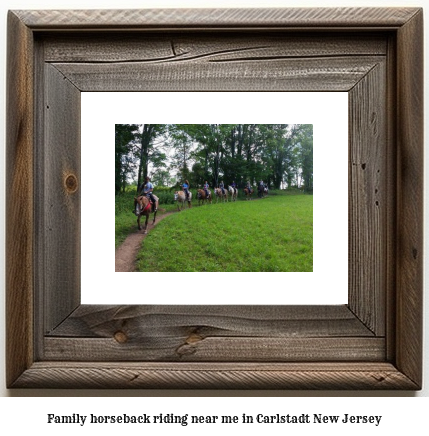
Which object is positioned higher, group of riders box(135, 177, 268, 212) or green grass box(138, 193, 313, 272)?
group of riders box(135, 177, 268, 212)

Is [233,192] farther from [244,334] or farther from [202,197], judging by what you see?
[244,334]

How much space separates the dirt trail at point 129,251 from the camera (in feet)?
1.78

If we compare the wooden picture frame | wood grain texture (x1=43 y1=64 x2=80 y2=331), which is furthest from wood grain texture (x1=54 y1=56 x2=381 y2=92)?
wood grain texture (x1=43 y1=64 x2=80 y2=331)

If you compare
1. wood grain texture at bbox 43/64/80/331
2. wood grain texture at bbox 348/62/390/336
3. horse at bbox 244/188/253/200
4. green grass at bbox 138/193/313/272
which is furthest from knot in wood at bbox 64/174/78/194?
wood grain texture at bbox 348/62/390/336

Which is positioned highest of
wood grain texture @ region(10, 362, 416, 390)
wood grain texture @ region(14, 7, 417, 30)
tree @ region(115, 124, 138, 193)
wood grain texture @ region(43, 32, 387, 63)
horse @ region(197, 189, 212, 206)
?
wood grain texture @ region(14, 7, 417, 30)

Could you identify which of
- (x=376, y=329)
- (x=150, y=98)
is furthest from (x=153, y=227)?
(x=376, y=329)

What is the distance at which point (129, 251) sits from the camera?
0.54 metres

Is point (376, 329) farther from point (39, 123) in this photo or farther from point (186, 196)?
point (39, 123)

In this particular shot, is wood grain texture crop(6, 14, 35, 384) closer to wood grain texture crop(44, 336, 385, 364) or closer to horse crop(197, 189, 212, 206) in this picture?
wood grain texture crop(44, 336, 385, 364)

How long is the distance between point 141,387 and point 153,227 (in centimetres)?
21

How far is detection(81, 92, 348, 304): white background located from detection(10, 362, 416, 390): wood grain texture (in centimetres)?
9

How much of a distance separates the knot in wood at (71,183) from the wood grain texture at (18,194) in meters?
0.04

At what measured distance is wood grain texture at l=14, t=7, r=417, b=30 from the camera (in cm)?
52

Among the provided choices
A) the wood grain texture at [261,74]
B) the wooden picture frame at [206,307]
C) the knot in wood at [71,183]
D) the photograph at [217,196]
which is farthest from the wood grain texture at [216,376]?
the wood grain texture at [261,74]
